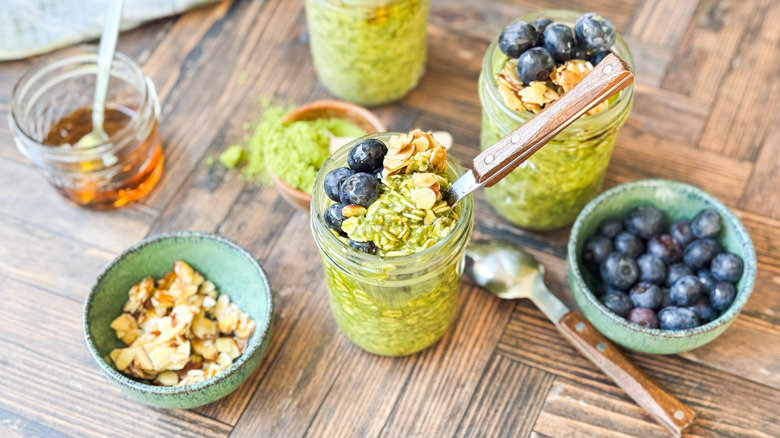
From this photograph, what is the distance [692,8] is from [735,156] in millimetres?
426

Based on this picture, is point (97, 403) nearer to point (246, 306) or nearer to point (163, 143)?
point (246, 306)

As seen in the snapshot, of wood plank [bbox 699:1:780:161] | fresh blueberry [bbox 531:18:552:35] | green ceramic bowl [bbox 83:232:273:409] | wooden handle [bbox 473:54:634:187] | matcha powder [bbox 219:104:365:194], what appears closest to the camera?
wooden handle [bbox 473:54:634:187]

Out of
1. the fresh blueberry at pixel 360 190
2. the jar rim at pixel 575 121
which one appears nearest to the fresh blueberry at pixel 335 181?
the fresh blueberry at pixel 360 190

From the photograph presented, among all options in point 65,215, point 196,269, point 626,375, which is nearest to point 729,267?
point 626,375

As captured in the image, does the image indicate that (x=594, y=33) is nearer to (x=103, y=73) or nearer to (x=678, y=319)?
(x=678, y=319)

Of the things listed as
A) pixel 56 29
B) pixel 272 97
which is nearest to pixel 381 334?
pixel 272 97

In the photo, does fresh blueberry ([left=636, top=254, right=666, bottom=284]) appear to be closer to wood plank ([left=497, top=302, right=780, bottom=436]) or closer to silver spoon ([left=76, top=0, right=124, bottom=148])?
wood plank ([left=497, top=302, right=780, bottom=436])

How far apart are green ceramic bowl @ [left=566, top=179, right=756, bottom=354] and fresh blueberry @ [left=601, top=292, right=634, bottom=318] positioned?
3cm

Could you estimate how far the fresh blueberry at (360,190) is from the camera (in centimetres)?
110

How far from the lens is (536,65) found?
48.7 inches

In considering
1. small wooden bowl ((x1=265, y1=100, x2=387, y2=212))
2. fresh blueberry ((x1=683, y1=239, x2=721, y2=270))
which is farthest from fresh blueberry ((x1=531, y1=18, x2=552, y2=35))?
fresh blueberry ((x1=683, y1=239, x2=721, y2=270))

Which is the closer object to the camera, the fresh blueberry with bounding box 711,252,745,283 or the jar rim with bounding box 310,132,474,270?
the jar rim with bounding box 310,132,474,270

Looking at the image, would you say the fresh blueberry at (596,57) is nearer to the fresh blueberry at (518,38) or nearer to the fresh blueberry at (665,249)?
the fresh blueberry at (518,38)

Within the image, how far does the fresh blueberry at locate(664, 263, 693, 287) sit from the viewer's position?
1.33 m
